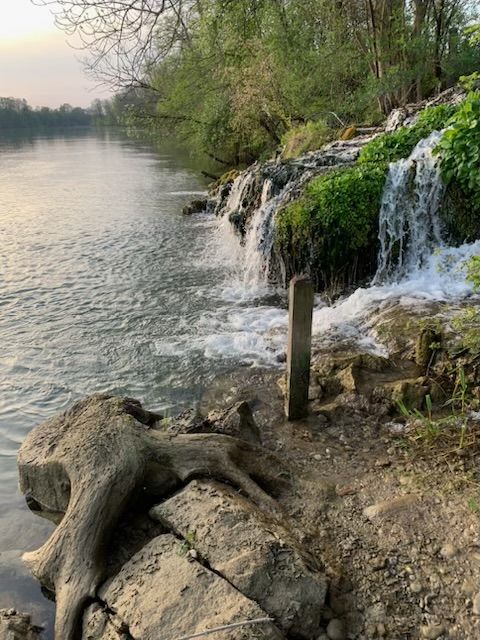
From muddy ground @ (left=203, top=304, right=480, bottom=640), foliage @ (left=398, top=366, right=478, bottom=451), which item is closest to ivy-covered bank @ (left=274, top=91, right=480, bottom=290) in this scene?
muddy ground @ (left=203, top=304, right=480, bottom=640)

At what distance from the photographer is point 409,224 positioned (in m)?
8.48

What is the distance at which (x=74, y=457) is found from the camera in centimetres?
376

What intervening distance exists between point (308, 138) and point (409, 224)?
7.74 metres

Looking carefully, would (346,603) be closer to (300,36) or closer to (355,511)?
(355,511)

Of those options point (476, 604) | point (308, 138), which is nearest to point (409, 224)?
point (476, 604)

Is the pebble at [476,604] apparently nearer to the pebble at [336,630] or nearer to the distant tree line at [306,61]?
the pebble at [336,630]

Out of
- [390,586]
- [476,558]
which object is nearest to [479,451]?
[476,558]

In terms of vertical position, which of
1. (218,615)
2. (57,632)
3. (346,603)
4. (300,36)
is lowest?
(57,632)

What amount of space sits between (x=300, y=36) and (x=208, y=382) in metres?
14.5

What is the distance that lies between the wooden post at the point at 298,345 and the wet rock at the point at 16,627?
2799 mm

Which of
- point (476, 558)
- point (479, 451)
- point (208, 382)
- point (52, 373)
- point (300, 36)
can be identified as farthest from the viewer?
point (300, 36)

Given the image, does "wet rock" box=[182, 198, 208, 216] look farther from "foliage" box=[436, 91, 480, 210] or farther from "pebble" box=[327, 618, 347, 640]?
"pebble" box=[327, 618, 347, 640]

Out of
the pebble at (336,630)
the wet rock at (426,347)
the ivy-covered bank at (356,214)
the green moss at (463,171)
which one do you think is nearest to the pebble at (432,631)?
the pebble at (336,630)

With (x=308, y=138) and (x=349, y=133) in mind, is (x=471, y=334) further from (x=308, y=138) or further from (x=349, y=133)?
(x=308, y=138)
